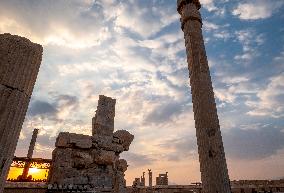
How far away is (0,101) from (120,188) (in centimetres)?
371

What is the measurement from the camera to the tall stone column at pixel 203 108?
10.8 feet

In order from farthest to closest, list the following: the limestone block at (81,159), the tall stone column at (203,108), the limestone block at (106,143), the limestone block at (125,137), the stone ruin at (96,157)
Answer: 1. the limestone block at (125,137)
2. the limestone block at (106,143)
3. the limestone block at (81,159)
4. the stone ruin at (96,157)
5. the tall stone column at (203,108)

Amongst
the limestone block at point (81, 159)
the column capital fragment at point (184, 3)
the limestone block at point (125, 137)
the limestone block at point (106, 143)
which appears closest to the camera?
the column capital fragment at point (184, 3)

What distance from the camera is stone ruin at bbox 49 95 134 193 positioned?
4.82 metres

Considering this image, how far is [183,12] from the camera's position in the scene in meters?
4.54

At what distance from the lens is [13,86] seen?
2141 millimetres

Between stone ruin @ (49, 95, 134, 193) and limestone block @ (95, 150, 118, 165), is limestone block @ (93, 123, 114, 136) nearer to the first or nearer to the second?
stone ruin @ (49, 95, 134, 193)

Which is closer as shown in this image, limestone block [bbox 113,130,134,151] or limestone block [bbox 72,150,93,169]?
limestone block [bbox 72,150,93,169]

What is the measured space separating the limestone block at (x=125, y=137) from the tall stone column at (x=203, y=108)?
2.48m

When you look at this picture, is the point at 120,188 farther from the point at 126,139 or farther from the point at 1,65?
the point at 1,65

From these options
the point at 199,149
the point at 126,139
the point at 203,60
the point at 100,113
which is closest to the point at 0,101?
the point at 199,149

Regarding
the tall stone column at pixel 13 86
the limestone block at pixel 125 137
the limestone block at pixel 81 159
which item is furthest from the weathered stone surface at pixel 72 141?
the tall stone column at pixel 13 86

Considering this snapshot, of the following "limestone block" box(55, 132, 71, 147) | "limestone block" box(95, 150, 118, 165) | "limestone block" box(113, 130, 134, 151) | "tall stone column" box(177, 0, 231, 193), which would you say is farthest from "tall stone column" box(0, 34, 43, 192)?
"limestone block" box(113, 130, 134, 151)

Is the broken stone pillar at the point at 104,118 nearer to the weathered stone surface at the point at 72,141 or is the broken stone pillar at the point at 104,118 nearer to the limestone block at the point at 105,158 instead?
the weathered stone surface at the point at 72,141
